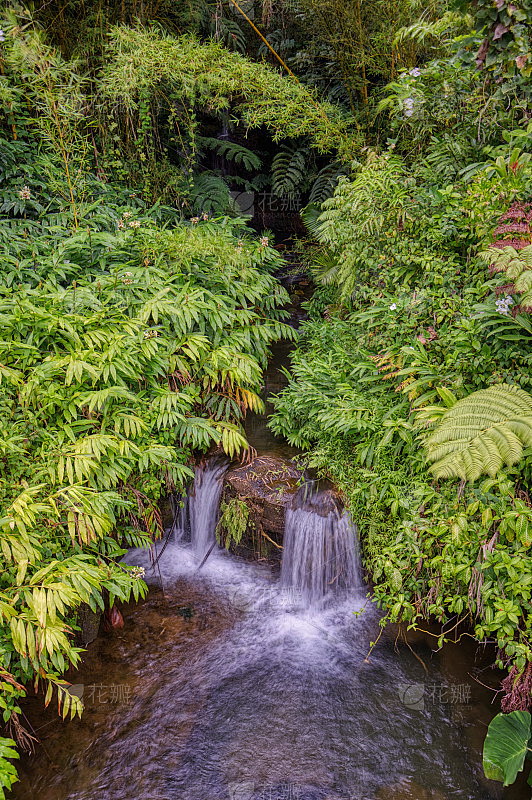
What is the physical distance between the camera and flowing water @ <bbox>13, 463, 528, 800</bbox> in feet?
9.14

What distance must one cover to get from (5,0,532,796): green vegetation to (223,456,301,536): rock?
18cm

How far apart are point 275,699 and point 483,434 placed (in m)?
2.21

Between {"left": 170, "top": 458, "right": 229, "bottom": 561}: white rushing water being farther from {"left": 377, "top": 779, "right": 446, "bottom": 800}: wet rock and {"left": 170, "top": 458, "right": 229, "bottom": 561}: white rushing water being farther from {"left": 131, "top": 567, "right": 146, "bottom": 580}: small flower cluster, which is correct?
{"left": 377, "top": 779, "right": 446, "bottom": 800}: wet rock

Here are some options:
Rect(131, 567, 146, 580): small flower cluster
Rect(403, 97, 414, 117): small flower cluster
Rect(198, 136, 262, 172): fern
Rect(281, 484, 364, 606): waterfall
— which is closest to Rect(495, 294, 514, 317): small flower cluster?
Rect(281, 484, 364, 606): waterfall

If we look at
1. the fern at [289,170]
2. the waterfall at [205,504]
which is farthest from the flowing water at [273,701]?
the fern at [289,170]

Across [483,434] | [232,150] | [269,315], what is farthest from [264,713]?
[232,150]

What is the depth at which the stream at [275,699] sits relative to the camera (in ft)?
9.14

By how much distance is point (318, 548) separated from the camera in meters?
3.94

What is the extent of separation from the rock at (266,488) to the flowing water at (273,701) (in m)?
0.14

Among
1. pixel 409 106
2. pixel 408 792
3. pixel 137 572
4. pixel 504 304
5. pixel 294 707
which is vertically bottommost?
pixel 408 792

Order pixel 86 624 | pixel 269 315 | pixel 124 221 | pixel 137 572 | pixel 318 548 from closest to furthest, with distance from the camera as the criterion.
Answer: pixel 137 572, pixel 86 624, pixel 318 548, pixel 124 221, pixel 269 315

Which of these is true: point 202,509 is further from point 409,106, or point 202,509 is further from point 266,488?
point 409,106

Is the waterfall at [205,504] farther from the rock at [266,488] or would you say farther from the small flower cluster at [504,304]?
the small flower cluster at [504,304]

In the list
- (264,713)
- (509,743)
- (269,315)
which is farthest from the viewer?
(269,315)
